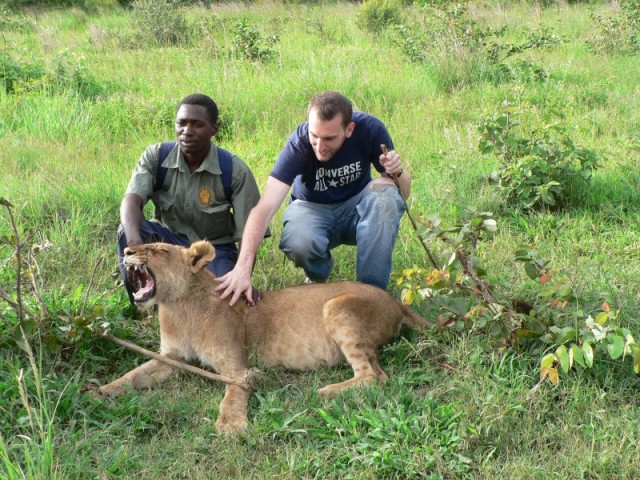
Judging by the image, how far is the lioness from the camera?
4.03m

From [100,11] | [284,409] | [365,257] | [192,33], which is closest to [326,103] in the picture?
[365,257]

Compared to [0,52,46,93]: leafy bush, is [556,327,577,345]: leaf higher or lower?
lower

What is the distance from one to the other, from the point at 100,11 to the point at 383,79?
10.6 m

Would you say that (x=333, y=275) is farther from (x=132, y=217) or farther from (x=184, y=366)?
(x=184, y=366)

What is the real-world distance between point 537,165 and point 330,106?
85.7 inches

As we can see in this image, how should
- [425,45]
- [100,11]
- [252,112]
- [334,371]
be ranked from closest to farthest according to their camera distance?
[334,371]
[252,112]
[425,45]
[100,11]

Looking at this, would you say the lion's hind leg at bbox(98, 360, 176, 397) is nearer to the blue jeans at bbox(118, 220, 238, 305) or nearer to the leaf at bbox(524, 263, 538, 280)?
the blue jeans at bbox(118, 220, 238, 305)

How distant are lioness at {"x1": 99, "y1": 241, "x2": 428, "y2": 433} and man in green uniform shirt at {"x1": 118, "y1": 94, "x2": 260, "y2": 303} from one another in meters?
0.84

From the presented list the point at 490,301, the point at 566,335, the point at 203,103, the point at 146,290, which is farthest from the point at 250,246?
the point at 566,335

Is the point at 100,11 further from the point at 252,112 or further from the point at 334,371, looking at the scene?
Result: the point at 334,371

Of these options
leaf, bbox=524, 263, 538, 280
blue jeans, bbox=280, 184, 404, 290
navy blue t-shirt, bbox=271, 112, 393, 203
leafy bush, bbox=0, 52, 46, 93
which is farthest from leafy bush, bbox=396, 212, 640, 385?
leafy bush, bbox=0, 52, 46, 93

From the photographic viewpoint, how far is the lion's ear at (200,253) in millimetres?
4129

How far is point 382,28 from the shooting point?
40.7ft

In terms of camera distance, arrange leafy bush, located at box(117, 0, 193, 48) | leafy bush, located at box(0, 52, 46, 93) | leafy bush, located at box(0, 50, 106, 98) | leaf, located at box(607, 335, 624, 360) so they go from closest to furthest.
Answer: leaf, located at box(607, 335, 624, 360), leafy bush, located at box(0, 50, 106, 98), leafy bush, located at box(0, 52, 46, 93), leafy bush, located at box(117, 0, 193, 48)
